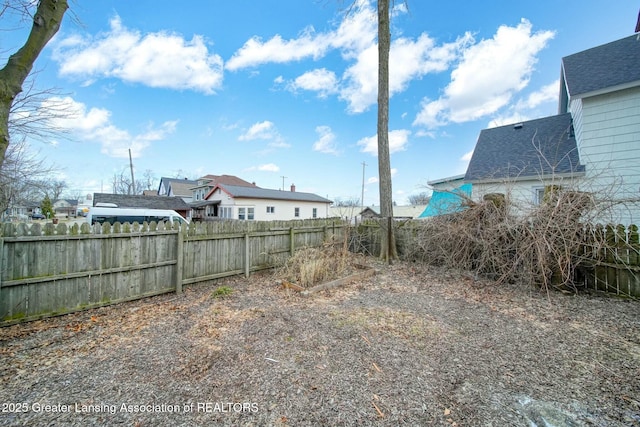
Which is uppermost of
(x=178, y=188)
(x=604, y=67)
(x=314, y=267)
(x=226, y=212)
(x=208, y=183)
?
(x=604, y=67)

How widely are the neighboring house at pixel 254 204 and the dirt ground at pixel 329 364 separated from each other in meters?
18.5

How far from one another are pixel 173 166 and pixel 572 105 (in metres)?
49.8

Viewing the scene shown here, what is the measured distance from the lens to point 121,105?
39.2 feet

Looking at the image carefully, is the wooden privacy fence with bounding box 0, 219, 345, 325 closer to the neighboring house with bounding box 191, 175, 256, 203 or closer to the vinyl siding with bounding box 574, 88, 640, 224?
the vinyl siding with bounding box 574, 88, 640, 224

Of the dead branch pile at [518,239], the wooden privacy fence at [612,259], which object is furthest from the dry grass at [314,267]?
the wooden privacy fence at [612,259]

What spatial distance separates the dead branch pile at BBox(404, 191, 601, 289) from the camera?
473cm

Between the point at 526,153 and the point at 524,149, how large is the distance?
13.4 inches

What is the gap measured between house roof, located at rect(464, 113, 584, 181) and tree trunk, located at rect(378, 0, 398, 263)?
370 centimetres

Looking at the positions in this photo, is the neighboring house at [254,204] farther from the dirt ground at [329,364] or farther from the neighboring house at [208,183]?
the dirt ground at [329,364]

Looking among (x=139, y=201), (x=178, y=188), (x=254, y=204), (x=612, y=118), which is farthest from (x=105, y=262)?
(x=178, y=188)

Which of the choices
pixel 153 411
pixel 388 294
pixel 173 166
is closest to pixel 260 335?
pixel 153 411

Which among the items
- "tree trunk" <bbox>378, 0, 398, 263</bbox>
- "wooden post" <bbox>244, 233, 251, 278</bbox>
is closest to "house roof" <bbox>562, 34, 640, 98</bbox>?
"tree trunk" <bbox>378, 0, 398, 263</bbox>

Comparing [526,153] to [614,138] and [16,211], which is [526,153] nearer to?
[614,138]

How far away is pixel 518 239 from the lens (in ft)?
16.6
